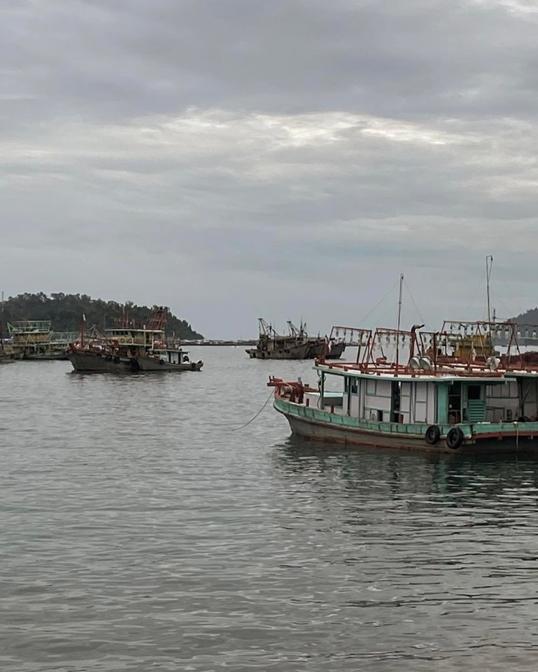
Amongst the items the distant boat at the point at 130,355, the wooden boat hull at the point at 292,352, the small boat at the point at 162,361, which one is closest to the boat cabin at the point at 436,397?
the distant boat at the point at 130,355

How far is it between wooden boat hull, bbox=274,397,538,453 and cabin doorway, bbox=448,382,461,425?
1348mm

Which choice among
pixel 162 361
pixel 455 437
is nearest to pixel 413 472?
pixel 455 437

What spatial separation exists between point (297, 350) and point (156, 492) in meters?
140

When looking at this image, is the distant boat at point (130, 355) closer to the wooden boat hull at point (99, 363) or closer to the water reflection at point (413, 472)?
the wooden boat hull at point (99, 363)

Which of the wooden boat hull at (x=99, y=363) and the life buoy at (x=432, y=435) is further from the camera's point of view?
the wooden boat hull at (x=99, y=363)

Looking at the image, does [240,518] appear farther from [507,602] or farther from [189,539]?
[507,602]

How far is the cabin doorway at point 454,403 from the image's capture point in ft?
130

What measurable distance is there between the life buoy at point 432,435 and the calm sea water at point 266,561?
2.47 ft

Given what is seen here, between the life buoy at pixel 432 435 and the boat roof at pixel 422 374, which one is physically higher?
the boat roof at pixel 422 374

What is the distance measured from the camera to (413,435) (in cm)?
3903

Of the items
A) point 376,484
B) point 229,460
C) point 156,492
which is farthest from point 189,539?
point 229,460

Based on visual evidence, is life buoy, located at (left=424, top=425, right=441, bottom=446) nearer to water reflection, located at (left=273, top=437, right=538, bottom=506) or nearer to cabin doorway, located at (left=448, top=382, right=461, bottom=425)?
water reflection, located at (left=273, top=437, right=538, bottom=506)

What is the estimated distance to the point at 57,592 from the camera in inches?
752

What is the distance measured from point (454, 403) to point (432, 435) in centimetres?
227
